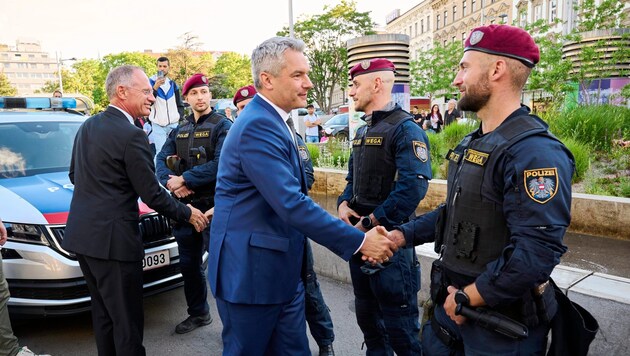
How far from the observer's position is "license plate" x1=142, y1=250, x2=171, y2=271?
13.0 feet

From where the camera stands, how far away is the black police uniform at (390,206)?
9.55 ft

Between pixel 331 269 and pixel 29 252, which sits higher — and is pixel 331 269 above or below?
below

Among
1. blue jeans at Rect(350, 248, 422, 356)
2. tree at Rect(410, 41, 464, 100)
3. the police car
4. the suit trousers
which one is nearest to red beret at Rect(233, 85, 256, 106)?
the police car

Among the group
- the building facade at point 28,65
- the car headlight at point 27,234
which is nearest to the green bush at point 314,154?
the car headlight at point 27,234

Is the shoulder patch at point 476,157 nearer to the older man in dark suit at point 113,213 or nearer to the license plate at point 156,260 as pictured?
the older man in dark suit at point 113,213

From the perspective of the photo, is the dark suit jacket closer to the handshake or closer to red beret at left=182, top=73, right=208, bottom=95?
red beret at left=182, top=73, right=208, bottom=95

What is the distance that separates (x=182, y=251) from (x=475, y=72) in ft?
9.85

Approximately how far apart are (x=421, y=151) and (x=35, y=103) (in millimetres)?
5316

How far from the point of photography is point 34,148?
16.1ft

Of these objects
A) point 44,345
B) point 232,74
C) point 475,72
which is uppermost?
point 232,74

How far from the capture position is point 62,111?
599cm

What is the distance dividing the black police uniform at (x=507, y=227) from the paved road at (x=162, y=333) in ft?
6.27

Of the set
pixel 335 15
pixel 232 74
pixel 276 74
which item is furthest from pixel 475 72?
pixel 232 74

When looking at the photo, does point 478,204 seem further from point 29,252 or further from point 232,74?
point 232,74
